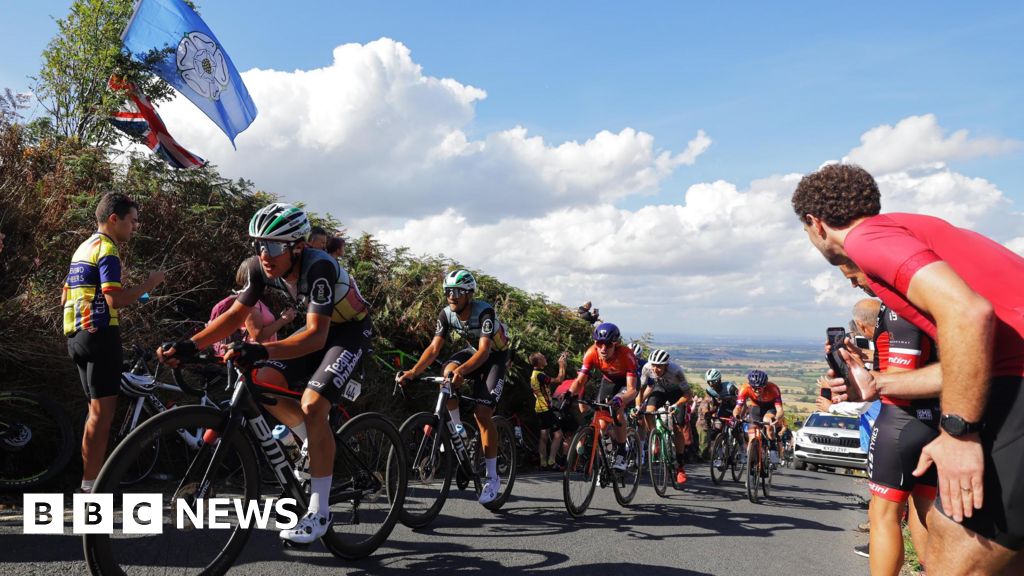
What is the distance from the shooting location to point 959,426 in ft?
6.64

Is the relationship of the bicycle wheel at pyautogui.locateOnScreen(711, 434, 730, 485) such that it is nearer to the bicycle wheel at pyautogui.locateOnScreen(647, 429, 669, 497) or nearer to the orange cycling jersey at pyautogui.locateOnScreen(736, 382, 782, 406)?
the orange cycling jersey at pyautogui.locateOnScreen(736, 382, 782, 406)

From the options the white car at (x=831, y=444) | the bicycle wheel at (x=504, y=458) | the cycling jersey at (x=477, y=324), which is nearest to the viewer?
the cycling jersey at (x=477, y=324)

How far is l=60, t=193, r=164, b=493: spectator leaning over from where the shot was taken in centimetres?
461

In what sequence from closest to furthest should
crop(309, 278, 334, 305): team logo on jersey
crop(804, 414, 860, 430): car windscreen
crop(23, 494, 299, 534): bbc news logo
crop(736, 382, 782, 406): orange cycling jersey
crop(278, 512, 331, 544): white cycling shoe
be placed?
1. crop(23, 494, 299, 534): bbc news logo
2. crop(278, 512, 331, 544): white cycling shoe
3. crop(309, 278, 334, 305): team logo on jersey
4. crop(736, 382, 782, 406): orange cycling jersey
5. crop(804, 414, 860, 430): car windscreen

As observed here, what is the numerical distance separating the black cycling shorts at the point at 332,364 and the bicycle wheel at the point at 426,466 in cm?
139

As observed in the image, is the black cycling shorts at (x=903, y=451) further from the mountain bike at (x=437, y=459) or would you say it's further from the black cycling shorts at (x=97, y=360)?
the black cycling shorts at (x=97, y=360)

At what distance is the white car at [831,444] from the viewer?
17391mm

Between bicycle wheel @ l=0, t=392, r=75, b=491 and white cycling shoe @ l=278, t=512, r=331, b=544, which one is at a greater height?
bicycle wheel @ l=0, t=392, r=75, b=491

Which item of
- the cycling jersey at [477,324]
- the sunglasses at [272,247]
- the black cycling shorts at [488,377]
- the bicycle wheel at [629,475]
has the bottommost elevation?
the bicycle wheel at [629,475]

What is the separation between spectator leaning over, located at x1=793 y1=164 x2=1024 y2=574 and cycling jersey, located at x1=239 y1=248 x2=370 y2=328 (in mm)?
2910

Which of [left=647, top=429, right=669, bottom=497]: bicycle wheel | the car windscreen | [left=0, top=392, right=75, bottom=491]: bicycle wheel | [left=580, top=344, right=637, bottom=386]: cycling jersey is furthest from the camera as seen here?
the car windscreen

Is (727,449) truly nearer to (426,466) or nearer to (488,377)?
(488,377)

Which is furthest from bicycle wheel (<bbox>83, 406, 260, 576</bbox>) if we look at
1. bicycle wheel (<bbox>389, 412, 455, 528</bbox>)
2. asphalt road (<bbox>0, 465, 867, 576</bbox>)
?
bicycle wheel (<bbox>389, 412, 455, 528</bbox>)

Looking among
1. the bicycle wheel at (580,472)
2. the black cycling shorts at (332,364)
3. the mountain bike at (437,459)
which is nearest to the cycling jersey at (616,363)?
the bicycle wheel at (580,472)
